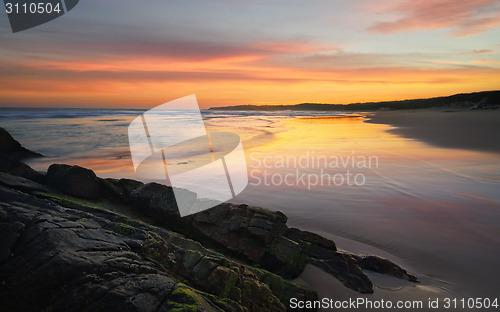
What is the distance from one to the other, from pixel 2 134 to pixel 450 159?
20.0 meters

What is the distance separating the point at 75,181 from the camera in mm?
6441

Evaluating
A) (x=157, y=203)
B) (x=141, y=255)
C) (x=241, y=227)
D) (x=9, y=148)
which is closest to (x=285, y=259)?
(x=241, y=227)

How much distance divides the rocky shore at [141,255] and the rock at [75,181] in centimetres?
2

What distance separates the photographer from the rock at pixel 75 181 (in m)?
6.38

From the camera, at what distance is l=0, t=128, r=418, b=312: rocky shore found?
262 centimetres

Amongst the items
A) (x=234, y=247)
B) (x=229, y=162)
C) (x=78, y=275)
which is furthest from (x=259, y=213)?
(x=229, y=162)

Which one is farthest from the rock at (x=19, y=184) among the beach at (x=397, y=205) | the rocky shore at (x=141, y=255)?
the beach at (x=397, y=205)

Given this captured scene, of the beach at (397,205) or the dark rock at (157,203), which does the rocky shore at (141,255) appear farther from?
the beach at (397,205)

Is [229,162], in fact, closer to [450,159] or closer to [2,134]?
[2,134]

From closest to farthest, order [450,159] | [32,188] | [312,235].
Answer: [32,188] < [312,235] < [450,159]

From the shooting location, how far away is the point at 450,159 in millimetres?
14438
